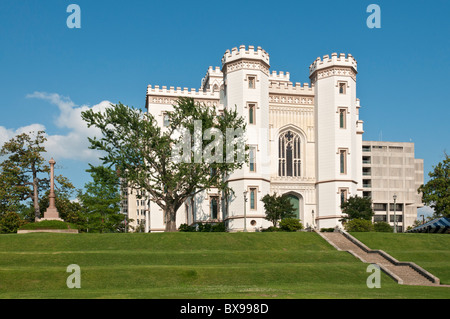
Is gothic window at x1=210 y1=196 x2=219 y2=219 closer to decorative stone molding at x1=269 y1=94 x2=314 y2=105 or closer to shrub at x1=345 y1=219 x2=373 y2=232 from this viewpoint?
decorative stone molding at x1=269 y1=94 x2=314 y2=105

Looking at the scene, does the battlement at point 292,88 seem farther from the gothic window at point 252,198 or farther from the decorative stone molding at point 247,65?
the gothic window at point 252,198

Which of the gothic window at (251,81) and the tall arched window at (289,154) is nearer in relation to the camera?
the gothic window at (251,81)

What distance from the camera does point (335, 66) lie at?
53.5 m

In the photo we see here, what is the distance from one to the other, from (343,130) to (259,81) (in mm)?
10503

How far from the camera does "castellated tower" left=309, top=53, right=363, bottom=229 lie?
171 feet

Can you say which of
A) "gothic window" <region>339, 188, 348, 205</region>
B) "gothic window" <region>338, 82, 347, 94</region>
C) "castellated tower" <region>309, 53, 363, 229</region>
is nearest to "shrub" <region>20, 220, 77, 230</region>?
"castellated tower" <region>309, 53, 363, 229</region>

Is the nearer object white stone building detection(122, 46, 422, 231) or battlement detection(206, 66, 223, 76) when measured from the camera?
white stone building detection(122, 46, 422, 231)

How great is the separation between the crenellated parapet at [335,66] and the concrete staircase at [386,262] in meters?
19.4

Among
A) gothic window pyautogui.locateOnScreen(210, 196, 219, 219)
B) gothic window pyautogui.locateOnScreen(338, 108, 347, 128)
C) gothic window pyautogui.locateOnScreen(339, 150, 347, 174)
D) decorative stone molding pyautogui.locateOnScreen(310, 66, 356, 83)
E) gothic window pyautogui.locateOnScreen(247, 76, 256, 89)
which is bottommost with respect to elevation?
gothic window pyautogui.locateOnScreen(210, 196, 219, 219)

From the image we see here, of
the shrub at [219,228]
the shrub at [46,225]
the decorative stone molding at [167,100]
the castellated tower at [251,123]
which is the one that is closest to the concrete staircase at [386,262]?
the castellated tower at [251,123]

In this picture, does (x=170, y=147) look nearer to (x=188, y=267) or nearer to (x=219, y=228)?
(x=219, y=228)

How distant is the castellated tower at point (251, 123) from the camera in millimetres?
50250
